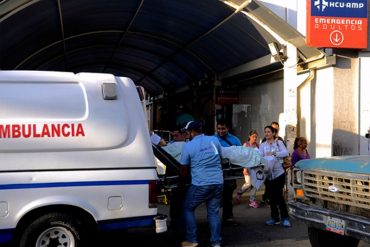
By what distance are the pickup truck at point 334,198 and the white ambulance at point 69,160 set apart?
182cm

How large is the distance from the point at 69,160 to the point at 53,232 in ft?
2.67

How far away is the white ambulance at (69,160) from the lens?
5.77 meters

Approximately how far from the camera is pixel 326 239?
6.73 metres

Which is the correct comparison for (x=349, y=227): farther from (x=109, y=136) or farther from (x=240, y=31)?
(x=240, y=31)

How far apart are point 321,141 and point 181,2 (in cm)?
543

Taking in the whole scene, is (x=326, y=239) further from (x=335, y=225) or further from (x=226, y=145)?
(x=226, y=145)

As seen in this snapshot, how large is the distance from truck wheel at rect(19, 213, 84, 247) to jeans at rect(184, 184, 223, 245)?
170 centimetres

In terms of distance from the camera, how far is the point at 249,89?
802 inches

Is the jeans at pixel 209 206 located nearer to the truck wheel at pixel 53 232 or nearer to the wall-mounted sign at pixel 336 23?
the truck wheel at pixel 53 232

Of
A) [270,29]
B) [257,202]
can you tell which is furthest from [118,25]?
[257,202]

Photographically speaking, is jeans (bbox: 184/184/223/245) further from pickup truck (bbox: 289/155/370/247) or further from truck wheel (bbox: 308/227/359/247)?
truck wheel (bbox: 308/227/359/247)

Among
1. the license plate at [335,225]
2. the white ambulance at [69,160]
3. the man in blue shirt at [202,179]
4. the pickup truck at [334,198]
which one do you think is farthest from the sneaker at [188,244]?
the license plate at [335,225]

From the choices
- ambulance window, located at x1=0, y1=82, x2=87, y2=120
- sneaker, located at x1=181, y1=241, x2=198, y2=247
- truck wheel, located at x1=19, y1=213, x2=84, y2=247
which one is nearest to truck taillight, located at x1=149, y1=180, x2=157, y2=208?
truck wheel, located at x1=19, y1=213, x2=84, y2=247

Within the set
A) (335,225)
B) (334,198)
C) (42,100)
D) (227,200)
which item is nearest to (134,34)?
(227,200)
